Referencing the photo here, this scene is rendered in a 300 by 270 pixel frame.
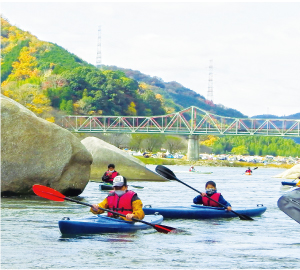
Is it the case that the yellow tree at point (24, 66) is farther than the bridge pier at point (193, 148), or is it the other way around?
the yellow tree at point (24, 66)

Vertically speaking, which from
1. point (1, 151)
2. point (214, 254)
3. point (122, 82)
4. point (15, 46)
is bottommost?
point (214, 254)

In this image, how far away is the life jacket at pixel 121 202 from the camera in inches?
490

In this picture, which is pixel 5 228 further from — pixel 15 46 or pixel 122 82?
pixel 15 46

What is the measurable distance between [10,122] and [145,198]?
229 inches

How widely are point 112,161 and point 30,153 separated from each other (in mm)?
11319

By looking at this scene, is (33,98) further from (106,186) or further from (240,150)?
(106,186)

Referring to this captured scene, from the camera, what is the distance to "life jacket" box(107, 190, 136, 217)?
12438 mm

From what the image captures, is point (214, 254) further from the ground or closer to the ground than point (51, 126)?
closer to the ground

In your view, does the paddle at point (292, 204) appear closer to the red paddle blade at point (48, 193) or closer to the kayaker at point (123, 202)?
the kayaker at point (123, 202)

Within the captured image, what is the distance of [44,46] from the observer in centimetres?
16175

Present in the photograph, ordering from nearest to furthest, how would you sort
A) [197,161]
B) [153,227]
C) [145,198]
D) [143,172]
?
[153,227] < [145,198] < [143,172] < [197,161]

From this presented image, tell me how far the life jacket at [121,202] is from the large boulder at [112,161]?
56.6 ft

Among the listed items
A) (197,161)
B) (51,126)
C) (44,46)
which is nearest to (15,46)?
(44,46)

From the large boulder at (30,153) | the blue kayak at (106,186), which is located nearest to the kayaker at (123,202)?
the large boulder at (30,153)
